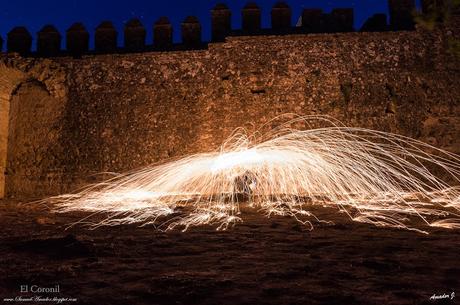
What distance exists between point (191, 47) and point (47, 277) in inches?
300

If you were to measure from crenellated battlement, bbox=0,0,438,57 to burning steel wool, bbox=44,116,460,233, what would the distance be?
8.31ft

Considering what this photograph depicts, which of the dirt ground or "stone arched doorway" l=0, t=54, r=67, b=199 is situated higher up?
"stone arched doorway" l=0, t=54, r=67, b=199

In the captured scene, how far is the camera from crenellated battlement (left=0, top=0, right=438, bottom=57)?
8977 mm

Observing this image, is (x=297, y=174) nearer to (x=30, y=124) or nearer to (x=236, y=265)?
(x=236, y=265)

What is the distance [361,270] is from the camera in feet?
7.94

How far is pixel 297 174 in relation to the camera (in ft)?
25.0

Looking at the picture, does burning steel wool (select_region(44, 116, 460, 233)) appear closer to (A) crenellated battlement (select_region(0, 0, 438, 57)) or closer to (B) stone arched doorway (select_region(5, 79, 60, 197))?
(B) stone arched doorway (select_region(5, 79, 60, 197))

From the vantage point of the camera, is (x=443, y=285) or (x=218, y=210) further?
(x=218, y=210)

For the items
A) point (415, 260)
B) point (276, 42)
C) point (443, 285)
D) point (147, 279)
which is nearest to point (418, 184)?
point (276, 42)

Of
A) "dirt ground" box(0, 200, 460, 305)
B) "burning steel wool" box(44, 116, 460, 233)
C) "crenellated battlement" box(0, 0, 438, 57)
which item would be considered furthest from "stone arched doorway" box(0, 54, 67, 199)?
"dirt ground" box(0, 200, 460, 305)

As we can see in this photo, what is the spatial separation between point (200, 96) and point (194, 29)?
189cm

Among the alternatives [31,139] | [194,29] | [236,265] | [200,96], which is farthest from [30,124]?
[236,265]

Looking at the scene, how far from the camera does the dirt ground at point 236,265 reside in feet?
6.58

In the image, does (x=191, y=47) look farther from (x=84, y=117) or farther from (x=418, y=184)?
(x=418, y=184)
